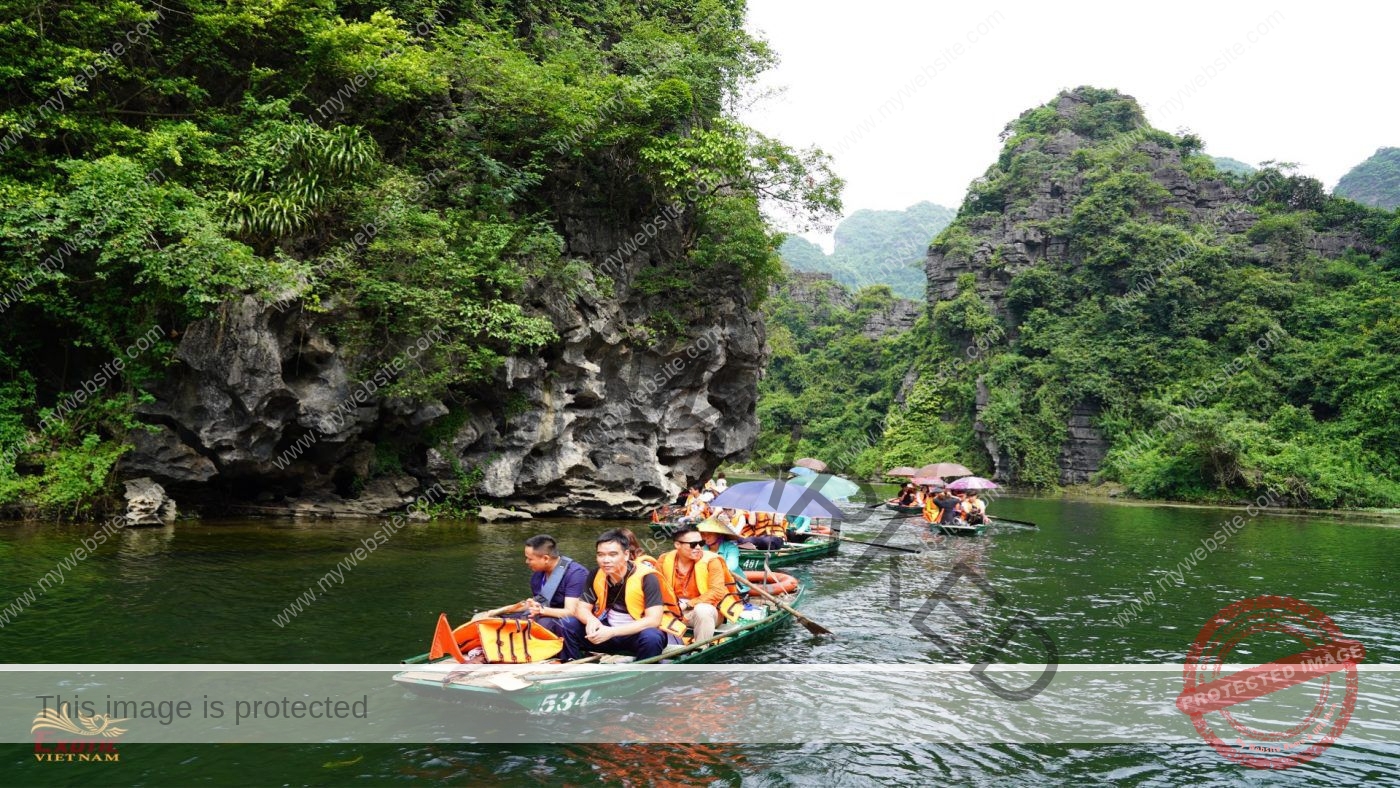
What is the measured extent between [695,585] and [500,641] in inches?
102

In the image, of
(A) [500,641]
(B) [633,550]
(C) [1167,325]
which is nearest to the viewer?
(A) [500,641]

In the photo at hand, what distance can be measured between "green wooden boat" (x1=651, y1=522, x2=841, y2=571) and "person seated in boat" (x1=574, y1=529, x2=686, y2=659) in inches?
209

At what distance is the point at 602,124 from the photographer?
2048cm

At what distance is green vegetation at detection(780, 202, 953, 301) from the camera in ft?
374

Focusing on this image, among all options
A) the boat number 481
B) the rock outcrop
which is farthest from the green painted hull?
the rock outcrop

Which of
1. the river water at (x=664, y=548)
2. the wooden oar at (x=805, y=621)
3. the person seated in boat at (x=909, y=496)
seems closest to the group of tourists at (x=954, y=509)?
the river water at (x=664, y=548)

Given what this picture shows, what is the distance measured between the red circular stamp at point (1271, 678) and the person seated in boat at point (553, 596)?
5.38m

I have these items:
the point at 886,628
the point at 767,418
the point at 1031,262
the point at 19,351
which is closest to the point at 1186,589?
the point at 886,628

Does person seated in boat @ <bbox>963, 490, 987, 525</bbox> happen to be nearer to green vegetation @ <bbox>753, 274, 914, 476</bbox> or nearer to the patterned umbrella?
the patterned umbrella

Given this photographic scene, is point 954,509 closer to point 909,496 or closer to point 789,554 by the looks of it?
point 909,496

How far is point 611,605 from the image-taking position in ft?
24.6

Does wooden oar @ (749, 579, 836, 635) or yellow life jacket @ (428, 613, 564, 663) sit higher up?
yellow life jacket @ (428, 613, 564, 663)

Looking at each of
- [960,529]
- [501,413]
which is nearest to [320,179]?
[501,413]

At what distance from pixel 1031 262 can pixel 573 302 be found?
126ft
